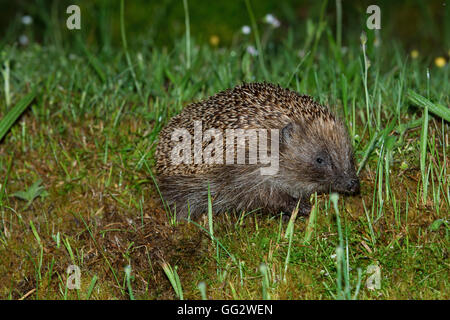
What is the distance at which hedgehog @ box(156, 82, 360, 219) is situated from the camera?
4.64 meters

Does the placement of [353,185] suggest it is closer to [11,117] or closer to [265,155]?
[265,155]

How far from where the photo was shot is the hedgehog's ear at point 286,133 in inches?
182

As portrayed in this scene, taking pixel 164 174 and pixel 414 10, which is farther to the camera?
pixel 414 10

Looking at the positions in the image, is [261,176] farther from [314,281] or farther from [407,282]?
A: [407,282]

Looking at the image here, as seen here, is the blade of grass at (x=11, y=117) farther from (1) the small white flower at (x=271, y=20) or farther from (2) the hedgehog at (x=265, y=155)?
(1) the small white flower at (x=271, y=20)

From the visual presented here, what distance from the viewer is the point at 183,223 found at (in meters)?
4.77

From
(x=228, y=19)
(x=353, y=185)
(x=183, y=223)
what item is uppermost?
(x=228, y=19)

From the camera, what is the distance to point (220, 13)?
34.9 ft

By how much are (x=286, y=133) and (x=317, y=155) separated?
326 mm

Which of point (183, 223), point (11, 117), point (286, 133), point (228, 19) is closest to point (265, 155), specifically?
point (286, 133)

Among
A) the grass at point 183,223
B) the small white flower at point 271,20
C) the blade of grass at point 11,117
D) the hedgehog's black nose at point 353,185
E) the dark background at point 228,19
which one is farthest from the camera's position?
the dark background at point 228,19

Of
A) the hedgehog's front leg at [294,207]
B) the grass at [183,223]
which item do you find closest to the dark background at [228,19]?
the grass at [183,223]

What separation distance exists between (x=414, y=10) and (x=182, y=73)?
712 centimetres
